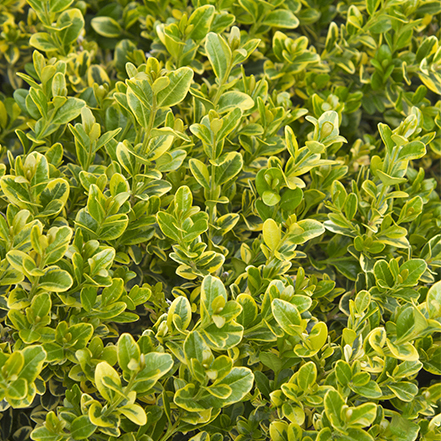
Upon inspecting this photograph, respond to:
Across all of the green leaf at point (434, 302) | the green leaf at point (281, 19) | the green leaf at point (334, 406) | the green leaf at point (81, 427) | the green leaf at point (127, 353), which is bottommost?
the green leaf at point (81, 427)

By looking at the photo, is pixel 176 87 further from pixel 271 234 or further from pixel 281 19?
pixel 281 19

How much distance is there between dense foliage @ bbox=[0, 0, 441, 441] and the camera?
3.41ft

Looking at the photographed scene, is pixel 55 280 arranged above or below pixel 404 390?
above

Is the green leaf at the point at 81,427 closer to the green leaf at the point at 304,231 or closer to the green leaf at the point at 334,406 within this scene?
the green leaf at the point at 334,406

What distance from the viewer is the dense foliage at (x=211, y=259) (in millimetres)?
1039

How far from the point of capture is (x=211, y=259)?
1184 mm

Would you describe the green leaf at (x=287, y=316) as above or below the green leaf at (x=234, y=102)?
below

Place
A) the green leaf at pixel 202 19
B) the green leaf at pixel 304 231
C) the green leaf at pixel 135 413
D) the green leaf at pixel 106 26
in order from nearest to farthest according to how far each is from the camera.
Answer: the green leaf at pixel 135 413 → the green leaf at pixel 304 231 → the green leaf at pixel 202 19 → the green leaf at pixel 106 26

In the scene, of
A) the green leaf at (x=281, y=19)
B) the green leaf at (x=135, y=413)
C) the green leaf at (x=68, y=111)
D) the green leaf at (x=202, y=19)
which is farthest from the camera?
the green leaf at (x=281, y=19)

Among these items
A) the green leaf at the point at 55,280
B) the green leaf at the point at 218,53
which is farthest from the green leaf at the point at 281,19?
the green leaf at the point at 55,280

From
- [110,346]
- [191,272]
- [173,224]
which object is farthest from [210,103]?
[110,346]

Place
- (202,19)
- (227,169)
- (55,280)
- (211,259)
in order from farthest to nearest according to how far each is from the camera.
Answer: (202,19), (227,169), (211,259), (55,280)

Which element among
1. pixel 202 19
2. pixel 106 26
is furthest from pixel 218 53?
pixel 106 26

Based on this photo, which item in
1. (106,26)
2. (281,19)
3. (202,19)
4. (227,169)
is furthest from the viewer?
(106,26)
